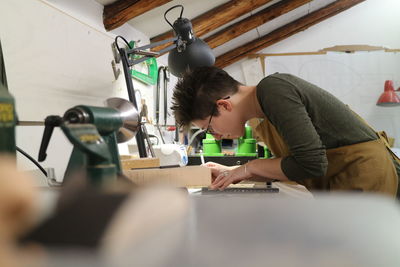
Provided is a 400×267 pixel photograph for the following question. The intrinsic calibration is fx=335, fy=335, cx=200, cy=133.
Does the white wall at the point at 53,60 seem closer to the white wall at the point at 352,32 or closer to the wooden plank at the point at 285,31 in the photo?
the wooden plank at the point at 285,31

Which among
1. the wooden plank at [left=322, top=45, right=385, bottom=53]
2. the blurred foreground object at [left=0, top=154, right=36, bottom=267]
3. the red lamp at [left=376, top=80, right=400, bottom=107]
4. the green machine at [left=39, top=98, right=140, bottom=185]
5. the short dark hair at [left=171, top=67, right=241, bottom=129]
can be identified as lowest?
the blurred foreground object at [left=0, top=154, right=36, bottom=267]

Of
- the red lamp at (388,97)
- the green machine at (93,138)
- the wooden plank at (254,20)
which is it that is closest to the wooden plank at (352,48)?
the red lamp at (388,97)

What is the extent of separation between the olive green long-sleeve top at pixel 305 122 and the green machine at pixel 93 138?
53 cm

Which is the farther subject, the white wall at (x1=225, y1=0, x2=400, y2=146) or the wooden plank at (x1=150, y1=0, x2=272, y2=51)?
the white wall at (x1=225, y1=0, x2=400, y2=146)

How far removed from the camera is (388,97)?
137 inches

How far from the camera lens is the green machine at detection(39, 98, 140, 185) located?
0.29 m

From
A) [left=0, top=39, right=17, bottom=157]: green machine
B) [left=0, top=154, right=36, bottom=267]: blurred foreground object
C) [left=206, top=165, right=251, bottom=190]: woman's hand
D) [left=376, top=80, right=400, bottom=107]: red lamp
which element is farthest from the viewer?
[left=376, top=80, right=400, bottom=107]: red lamp

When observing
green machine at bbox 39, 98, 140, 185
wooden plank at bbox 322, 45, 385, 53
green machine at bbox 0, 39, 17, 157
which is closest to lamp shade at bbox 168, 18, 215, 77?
green machine at bbox 39, 98, 140, 185

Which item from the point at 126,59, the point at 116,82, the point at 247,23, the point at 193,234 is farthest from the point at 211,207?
the point at 247,23

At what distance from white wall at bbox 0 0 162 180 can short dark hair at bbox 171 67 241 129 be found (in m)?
A: 0.45

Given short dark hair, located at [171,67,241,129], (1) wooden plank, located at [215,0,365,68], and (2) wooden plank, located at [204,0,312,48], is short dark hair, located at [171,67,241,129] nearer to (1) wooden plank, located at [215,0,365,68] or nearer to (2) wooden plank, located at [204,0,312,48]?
(2) wooden plank, located at [204,0,312,48]

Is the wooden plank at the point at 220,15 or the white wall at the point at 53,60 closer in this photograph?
the white wall at the point at 53,60

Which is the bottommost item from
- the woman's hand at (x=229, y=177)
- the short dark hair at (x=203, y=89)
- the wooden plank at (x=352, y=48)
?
the woman's hand at (x=229, y=177)

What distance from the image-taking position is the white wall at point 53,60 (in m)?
1.21
